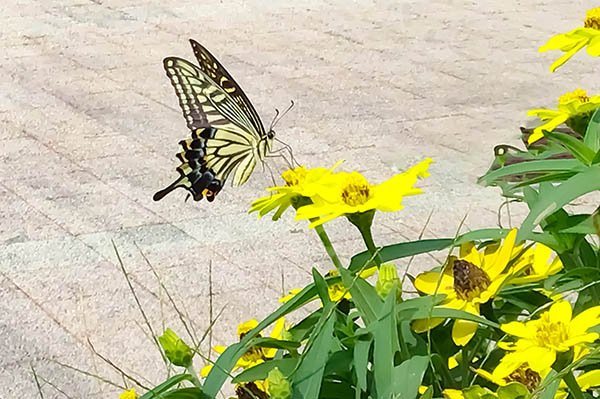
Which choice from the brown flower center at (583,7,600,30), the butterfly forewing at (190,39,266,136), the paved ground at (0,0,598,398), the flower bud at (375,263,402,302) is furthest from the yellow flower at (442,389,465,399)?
the paved ground at (0,0,598,398)

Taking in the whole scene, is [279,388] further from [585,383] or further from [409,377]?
[585,383]

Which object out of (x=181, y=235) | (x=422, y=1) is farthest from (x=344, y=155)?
(x=422, y=1)

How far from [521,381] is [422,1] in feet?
19.3

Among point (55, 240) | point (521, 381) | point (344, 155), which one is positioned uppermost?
point (521, 381)

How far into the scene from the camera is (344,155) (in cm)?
429

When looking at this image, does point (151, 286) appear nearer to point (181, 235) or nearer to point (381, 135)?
point (181, 235)

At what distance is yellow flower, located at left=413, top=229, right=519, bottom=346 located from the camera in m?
0.98

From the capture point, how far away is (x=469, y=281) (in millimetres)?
974

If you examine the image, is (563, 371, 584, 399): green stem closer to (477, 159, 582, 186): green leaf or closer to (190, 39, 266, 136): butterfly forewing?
(477, 159, 582, 186): green leaf

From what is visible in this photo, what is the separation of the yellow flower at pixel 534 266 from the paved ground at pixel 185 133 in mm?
1403

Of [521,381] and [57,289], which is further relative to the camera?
[57,289]

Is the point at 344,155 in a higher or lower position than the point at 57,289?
higher

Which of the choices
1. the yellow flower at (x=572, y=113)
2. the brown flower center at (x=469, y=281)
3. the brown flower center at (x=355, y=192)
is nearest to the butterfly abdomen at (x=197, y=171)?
the yellow flower at (x=572, y=113)

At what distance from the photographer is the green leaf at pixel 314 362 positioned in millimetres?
919
